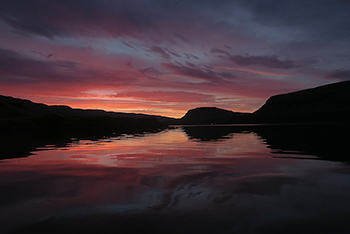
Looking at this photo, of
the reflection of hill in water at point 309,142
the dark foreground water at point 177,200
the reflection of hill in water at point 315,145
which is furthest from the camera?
the reflection of hill in water at point 309,142

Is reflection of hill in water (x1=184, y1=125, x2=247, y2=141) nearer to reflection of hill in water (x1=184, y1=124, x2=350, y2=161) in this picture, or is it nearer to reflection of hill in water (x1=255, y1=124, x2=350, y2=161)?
reflection of hill in water (x1=184, y1=124, x2=350, y2=161)

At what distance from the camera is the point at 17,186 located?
8789mm

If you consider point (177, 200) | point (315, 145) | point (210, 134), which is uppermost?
point (210, 134)

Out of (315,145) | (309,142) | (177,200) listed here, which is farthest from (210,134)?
(177,200)

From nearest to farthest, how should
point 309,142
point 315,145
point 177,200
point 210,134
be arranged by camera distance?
point 177,200
point 315,145
point 309,142
point 210,134

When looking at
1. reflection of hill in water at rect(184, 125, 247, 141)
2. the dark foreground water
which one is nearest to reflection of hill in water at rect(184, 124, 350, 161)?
reflection of hill in water at rect(184, 125, 247, 141)

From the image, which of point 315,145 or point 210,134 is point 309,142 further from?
point 210,134

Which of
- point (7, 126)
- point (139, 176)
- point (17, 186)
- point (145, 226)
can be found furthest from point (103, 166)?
point (7, 126)

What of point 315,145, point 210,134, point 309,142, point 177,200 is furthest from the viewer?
point 210,134

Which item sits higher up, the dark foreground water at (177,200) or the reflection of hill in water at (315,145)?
the reflection of hill in water at (315,145)

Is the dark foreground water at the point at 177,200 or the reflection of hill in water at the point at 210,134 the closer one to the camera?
the dark foreground water at the point at 177,200

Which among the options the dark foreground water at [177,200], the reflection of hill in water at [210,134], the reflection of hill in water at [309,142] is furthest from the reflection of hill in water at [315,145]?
the reflection of hill in water at [210,134]

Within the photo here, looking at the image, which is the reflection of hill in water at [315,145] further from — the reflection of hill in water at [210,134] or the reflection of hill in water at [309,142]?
the reflection of hill in water at [210,134]

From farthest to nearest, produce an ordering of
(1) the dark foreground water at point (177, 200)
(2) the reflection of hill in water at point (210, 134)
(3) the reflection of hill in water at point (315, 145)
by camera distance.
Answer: (2) the reflection of hill in water at point (210, 134)
(3) the reflection of hill in water at point (315, 145)
(1) the dark foreground water at point (177, 200)
